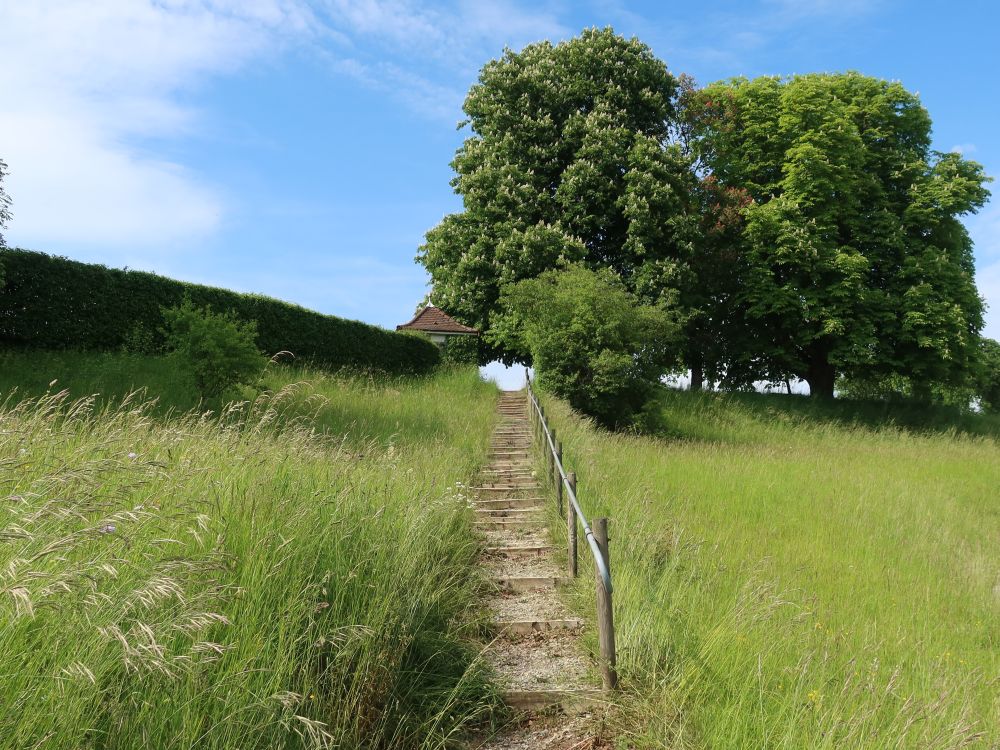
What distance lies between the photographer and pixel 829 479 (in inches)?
545

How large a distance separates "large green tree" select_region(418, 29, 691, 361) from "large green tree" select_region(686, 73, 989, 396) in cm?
367

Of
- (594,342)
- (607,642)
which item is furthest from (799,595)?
(594,342)

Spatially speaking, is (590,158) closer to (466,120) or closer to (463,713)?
(466,120)

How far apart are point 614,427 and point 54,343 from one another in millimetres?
15541

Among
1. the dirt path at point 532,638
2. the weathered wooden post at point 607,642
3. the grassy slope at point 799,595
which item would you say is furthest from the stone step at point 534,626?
the weathered wooden post at point 607,642

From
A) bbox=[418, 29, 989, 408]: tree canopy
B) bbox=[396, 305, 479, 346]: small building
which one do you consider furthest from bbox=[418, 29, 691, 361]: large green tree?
bbox=[396, 305, 479, 346]: small building

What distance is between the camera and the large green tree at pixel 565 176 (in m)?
24.4

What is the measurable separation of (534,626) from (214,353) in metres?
11.2

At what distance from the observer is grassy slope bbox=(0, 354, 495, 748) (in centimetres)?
279

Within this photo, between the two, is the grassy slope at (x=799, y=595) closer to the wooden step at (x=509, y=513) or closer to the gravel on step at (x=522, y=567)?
the gravel on step at (x=522, y=567)

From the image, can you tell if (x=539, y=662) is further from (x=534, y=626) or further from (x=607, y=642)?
(x=607, y=642)

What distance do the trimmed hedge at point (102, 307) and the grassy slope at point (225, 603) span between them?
12.3m

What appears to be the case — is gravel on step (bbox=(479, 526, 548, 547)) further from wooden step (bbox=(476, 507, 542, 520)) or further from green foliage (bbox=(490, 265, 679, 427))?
green foliage (bbox=(490, 265, 679, 427))

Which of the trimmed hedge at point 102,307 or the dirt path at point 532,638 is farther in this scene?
the trimmed hedge at point 102,307
